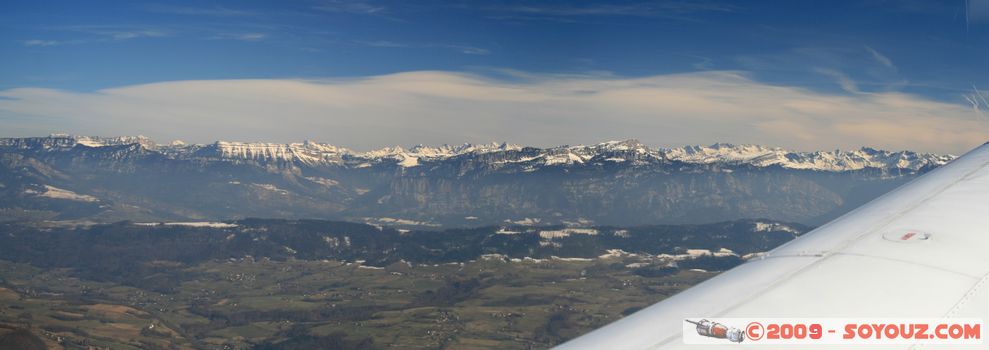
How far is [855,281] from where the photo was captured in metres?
10.6

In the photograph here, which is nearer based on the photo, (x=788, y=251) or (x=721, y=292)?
(x=721, y=292)

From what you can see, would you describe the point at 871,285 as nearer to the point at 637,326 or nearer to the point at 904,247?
the point at 904,247

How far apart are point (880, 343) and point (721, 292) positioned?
2719 mm

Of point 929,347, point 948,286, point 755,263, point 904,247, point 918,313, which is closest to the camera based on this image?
point 929,347

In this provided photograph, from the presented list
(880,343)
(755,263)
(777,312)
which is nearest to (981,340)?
(880,343)

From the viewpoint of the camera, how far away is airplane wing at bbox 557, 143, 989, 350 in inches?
379

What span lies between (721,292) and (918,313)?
2853mm

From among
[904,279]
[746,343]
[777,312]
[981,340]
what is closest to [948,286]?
[904,279]

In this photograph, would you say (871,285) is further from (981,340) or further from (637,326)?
(637,326)

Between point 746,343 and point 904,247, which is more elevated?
point 904,247

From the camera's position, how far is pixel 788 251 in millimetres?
13438

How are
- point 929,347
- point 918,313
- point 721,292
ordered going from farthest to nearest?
point 721,292 < point 918,313 < point 929,347

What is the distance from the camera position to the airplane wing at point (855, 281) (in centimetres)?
962

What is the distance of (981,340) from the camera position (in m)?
9.05
